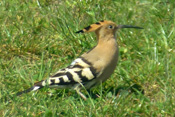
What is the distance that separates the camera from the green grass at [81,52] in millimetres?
4332

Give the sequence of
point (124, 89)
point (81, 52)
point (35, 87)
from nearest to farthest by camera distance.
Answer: point (35, 87)
point (124, 89)
point (81, 52)

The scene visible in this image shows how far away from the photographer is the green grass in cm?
433

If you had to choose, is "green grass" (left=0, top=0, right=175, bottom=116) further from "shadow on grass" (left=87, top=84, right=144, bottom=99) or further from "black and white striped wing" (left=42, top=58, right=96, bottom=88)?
"black and white striped wing" (left=42, top=58, right=96, bottom=88)

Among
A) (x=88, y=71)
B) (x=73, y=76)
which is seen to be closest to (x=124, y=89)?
(x=88, y=71)

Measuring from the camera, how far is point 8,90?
4852 millimetres

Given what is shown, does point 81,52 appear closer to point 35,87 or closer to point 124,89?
point 124,89

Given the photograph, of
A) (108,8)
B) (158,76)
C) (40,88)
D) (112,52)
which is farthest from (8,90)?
(108,8)

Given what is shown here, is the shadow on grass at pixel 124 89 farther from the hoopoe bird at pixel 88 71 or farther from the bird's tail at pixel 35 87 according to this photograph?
the bird's tail at pixel 35 87

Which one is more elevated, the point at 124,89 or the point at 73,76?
the point at 73,76

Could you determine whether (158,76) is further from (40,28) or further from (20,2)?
(20,2)

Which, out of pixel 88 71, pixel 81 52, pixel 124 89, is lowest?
pixel 124 89

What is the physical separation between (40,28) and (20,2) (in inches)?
32.7

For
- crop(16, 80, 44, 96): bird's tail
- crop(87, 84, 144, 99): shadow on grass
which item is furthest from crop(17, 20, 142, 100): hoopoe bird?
crop(87, 84, 144, 99): shadow on grass

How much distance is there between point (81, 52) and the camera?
5637 mm
